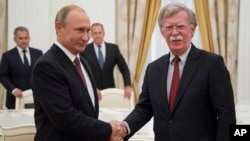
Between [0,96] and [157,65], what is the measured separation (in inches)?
176

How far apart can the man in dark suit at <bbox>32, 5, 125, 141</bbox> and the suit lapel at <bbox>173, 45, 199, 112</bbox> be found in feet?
1.44

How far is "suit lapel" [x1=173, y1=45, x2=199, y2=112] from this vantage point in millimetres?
2062

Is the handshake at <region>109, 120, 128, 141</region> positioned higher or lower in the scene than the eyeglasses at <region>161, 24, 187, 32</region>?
lower

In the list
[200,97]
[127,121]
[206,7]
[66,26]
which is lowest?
[127,121]

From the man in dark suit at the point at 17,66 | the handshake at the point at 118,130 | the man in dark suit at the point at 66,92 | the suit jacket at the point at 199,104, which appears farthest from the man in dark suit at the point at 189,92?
the man in dark suit at the point at 17,66

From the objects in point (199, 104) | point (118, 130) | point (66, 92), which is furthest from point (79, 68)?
point (199, 104)

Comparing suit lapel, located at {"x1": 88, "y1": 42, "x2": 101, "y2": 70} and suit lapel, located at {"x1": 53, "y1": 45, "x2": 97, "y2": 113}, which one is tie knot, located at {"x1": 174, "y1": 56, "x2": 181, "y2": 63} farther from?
suit lapel, located at {"x1": 88, "y1": 42, "x2": 101, "y2": 70}

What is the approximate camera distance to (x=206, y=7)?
596cm

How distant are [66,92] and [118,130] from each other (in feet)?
1.53

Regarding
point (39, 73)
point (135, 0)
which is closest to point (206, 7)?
point (135, 0)

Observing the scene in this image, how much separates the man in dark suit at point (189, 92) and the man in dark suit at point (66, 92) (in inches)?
13.5

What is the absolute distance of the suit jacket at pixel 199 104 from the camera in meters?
1.98

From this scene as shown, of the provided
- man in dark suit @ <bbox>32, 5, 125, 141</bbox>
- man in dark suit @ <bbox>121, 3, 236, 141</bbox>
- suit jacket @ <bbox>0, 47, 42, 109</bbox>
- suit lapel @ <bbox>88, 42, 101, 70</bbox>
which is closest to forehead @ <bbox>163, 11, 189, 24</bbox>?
man in dark suit @ <bbox>121, 3, 236, 141</bbox>

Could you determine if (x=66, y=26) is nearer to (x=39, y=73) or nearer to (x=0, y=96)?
(x=39, y=73)
